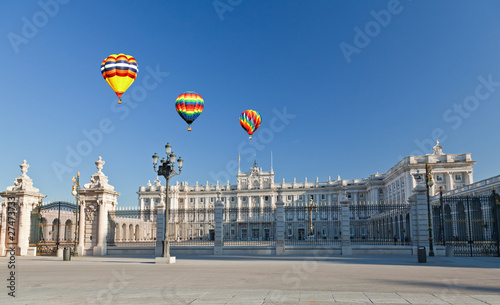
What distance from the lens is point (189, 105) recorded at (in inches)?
1507

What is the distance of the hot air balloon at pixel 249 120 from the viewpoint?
4681 cm

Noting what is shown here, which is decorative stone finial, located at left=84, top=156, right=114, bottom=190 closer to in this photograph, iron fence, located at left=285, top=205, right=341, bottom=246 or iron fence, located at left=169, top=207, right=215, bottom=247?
iron fence, located at left=169, top=207, right=215, bottom=247

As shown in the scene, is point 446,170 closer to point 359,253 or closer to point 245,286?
point 359,253

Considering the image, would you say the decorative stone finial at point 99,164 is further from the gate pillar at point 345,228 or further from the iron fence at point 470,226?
the iron fence at point 470,226

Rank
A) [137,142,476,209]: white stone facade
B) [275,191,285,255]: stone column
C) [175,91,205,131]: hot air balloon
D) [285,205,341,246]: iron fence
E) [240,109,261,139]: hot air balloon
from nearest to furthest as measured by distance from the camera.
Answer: [275,191,285,255]: stone column
[285,205,341,246]: iron fence
[175,91,205,131]: hot air balloon
[240,109,261,139]: hot air balloon
[137,142,476,209]: white stone facade

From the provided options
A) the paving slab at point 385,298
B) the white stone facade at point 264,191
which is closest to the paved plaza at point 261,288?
the paving slab at point 385,298

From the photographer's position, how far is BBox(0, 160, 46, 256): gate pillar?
31469 mm

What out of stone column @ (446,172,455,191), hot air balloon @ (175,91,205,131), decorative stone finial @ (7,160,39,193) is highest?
hot air balloon @ (175,91,205,131)

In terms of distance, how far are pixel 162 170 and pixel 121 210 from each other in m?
8.78

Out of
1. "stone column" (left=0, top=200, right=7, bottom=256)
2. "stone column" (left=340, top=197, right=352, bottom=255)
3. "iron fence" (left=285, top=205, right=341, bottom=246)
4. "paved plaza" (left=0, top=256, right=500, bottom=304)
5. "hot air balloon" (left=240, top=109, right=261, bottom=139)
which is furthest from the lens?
"hot air balloon" (left=240, top=109, right=261, bottom=139)

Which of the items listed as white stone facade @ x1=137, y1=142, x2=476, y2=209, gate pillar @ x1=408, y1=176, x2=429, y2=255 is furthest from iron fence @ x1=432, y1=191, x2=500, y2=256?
white stone facade @ x1=137, y1=142, x2=476, y2=209

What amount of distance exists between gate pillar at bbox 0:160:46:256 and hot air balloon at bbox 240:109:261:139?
72.8ft

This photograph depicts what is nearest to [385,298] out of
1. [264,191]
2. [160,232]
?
[160,232]

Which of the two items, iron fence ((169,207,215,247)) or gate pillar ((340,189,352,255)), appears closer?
gate pillar ((340,189,352,255))
